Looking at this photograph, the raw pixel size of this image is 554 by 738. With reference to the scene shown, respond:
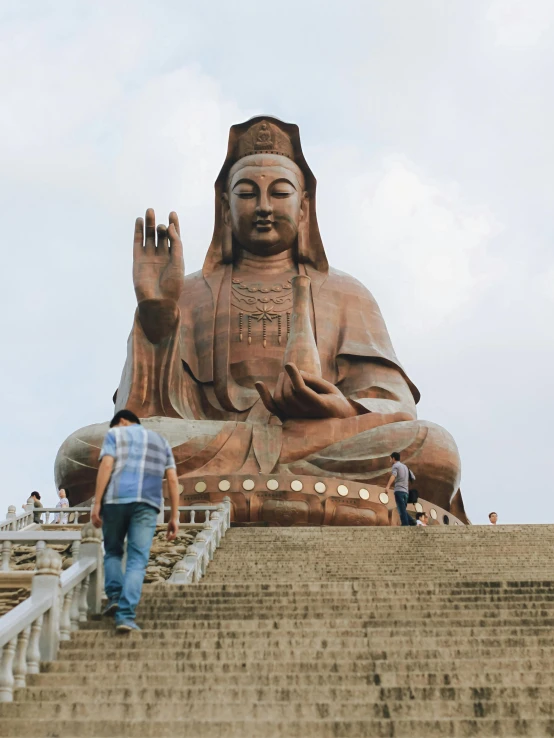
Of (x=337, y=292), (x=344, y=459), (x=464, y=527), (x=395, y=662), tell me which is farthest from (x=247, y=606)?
(x=337, y=292)

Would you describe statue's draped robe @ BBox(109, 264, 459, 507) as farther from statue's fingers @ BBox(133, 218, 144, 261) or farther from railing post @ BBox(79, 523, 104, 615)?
railing post @ BBox(79, 523, 104, 615)

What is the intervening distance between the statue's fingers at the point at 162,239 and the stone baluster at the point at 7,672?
1006 cm

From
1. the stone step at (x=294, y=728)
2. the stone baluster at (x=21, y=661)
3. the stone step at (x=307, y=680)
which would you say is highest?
the stone baluster at (x=21, y=661)

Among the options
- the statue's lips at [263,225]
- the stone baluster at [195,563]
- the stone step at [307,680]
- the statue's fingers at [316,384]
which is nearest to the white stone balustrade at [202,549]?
the stone baluster at [195,563]

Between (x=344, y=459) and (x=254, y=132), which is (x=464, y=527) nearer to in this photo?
(x=344, y=459)

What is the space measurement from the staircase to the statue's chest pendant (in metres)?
9.83

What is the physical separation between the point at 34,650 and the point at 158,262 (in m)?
9.77

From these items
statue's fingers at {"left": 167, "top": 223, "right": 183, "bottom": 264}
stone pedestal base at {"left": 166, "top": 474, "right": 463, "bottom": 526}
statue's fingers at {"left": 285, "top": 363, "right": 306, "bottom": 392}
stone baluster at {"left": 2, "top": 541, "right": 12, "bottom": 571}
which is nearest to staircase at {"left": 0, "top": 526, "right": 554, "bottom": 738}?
stone baluster at {"left": 2, "top": 541, "right": 12, "bottom": 571}

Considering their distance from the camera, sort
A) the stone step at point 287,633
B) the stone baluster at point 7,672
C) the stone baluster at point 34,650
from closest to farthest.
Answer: the stone baluster at point 7,672 < the stone baluster at point 34,650 < the stone step at point 287,633

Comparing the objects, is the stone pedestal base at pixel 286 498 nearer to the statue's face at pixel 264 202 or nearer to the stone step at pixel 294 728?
the statue's face at pixel 264 202

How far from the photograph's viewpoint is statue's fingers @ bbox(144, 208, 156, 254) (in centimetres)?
1471

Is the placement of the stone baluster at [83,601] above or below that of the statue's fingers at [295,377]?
below

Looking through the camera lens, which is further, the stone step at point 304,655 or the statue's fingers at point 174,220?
the statue's fingers at point 174,220

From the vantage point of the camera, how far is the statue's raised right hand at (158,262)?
14.5 meters
